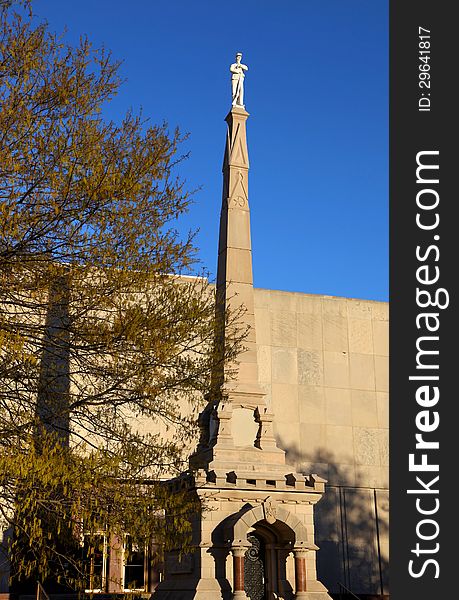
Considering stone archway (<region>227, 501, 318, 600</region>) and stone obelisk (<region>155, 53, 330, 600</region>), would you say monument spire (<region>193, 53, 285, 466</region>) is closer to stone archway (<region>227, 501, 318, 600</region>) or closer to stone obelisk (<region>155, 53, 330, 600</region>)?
stone obelisk (<region>155, 53, 330, 600</region>)

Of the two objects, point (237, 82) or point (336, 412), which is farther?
point (336, 412)

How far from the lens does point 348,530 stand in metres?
26.0

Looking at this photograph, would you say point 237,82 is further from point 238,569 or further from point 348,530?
point 348,530

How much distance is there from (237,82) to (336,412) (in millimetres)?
13227

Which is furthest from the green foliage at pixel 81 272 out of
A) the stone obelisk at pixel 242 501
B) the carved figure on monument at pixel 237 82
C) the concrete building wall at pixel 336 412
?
the concrete building wall at pixel 336 412

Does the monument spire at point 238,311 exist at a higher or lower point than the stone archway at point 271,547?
higher

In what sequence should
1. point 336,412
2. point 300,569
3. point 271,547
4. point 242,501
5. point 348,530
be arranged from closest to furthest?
point 300,569, point 242,501, point 271,547, point 348,530, point 336,412

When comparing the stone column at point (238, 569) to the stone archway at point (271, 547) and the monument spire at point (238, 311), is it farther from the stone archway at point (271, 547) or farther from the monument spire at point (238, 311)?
the monument spire at point (238, 311)

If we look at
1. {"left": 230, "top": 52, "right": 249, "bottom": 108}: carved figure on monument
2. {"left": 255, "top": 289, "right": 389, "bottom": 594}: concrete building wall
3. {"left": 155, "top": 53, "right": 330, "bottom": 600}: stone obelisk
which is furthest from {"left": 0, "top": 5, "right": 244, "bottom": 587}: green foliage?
{"left": 255, "top": 289, "right": 389, "bottom": 594}: concrete building wall

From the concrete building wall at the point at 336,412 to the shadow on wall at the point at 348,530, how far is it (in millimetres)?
35

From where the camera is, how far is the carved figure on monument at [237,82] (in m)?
19.3

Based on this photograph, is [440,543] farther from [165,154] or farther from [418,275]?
[165,154]

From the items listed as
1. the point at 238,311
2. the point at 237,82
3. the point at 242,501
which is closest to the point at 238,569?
the point at 242,501

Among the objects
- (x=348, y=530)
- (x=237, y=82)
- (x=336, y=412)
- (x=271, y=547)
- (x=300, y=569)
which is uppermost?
(x=237, y=82)
